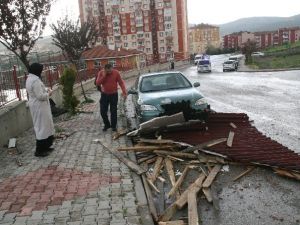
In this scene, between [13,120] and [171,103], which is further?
[13,120]

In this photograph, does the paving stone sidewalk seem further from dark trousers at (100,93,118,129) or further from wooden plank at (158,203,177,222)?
dark trousers at (100,93,118,129)

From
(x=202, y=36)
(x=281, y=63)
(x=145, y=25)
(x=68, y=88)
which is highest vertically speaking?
(x=145, y=25)

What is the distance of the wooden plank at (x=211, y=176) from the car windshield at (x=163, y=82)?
4.90 m

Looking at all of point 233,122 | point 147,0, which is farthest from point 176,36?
point 233,122

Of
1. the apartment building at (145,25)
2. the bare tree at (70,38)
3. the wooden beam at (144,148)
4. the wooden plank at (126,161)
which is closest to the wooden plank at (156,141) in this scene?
the wooden beam at (144,148)

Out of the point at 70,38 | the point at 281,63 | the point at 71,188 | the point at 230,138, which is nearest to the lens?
the point at 71,188

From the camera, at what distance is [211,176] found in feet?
23.3

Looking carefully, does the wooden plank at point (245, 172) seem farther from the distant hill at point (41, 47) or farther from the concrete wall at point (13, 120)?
the distant hill at point (41, 47)

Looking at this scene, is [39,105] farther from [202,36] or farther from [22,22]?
[202,36]

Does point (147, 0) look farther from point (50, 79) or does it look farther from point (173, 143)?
point (173, 143)

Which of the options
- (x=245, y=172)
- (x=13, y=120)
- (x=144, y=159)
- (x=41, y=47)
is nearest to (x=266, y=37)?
(x=41, y=47)

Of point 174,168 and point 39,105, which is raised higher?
point 39,105

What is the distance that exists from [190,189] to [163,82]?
6.40 metres

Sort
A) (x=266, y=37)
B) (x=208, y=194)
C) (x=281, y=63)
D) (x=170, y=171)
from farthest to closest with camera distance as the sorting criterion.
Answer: (x=266, y=37) < (x=281, y=63) < (x=170, y=171) < (x=208, y=194)
